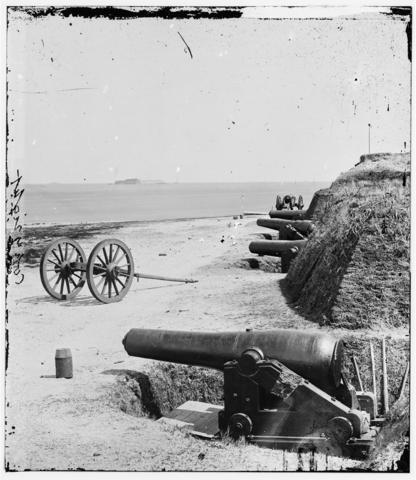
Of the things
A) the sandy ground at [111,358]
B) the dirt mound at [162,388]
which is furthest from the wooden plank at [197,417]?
the sandy ground at [111,358]

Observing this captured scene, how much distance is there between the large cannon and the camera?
680 centimetres

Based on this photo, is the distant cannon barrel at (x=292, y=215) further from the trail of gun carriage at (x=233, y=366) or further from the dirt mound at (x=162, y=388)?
the dirt mound at (x=162, y=388)

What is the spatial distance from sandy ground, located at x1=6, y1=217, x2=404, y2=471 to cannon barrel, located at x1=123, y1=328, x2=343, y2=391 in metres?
0.83

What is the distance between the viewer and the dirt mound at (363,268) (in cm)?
1075

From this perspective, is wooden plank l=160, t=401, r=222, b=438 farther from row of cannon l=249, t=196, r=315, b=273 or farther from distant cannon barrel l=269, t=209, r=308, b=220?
distant cannon barrel l=269, t=209, r=308, b=220

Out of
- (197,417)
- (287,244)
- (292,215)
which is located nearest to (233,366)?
(197,417)

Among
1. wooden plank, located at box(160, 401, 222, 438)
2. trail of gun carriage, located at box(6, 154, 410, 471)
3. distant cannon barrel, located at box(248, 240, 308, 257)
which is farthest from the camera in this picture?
distant cannon barrel, located at box(248, 240, 308, 257)

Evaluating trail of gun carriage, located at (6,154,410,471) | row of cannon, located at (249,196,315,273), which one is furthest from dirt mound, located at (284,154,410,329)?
row of cannon, located at (249,196,315,273)

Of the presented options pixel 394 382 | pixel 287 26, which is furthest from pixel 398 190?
pixel 287 26

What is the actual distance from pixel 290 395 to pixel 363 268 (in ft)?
16.3

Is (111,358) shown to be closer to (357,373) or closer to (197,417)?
(197,417)

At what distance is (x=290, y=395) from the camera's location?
6828mm

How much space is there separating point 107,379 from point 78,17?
4.45m

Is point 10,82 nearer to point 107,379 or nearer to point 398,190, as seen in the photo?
point 107,379
